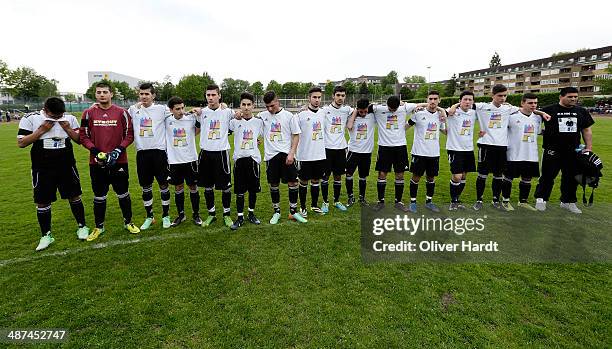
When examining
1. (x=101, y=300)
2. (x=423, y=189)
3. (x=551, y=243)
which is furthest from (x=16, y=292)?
(x=423, y=189)

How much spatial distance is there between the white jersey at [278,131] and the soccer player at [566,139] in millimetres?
4809

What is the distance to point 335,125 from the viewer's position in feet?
21.2

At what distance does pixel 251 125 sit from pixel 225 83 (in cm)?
10097

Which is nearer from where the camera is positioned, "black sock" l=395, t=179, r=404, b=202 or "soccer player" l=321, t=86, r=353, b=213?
"soccer player" l=321, t=86, r=353, b=213

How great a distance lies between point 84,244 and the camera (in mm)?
5082

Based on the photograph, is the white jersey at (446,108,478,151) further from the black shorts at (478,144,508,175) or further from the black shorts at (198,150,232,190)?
the black shorts at (198,150,232,190)

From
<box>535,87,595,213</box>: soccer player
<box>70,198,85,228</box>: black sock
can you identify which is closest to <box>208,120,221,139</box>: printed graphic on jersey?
<box>70,198,85,228</box>: black sock

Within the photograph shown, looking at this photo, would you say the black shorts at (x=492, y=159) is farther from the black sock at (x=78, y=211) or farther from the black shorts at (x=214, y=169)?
the black sock at (x=78, y=211)

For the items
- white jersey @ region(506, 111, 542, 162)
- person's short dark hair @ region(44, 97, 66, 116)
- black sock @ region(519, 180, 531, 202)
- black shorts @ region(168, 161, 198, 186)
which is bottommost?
black sock @ region(519, 180, 531, 202)

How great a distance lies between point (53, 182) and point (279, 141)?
345 centimetres

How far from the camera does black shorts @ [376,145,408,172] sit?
253 inches

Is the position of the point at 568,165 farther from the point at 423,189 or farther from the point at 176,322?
the point at 176,322

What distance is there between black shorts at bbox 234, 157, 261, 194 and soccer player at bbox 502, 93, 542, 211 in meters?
4.80

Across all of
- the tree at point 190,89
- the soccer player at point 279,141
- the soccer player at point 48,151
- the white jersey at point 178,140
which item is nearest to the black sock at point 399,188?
the soccer player at point 279,141
